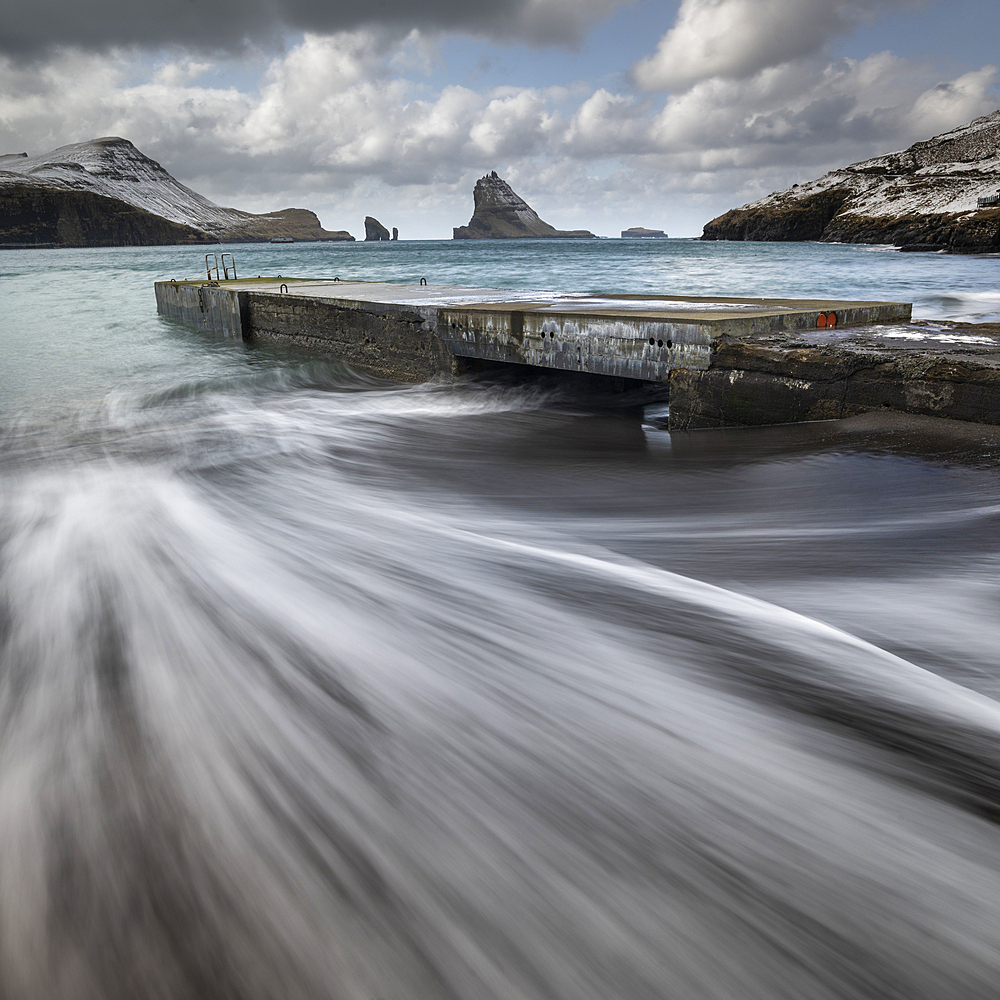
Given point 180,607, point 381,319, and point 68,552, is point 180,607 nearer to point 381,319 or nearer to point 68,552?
point 68,552

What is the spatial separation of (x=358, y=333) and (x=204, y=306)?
622 cm

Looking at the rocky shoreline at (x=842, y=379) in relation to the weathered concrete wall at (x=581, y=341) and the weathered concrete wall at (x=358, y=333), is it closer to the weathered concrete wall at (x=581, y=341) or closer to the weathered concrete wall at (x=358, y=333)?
the weathered concrete wall at (x=581, y=341)

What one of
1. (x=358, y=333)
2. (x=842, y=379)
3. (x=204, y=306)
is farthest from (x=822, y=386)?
(x=204, y=306)

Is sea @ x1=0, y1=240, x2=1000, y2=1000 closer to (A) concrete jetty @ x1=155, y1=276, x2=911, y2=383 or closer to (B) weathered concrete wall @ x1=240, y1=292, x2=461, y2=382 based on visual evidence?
(A) concrete jetty @ x1=155, y1=276, x2=911, y2=383

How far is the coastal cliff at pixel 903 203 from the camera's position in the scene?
47.0 metres

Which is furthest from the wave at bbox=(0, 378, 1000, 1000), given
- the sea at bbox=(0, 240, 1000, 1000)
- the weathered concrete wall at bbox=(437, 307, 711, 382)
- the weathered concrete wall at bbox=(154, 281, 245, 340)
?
the weathered concrete wall at bbox=(154, 281, 245, 340)

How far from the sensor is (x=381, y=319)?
8.74 meters

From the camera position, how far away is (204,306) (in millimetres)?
13781

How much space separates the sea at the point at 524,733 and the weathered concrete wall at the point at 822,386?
0.48ft

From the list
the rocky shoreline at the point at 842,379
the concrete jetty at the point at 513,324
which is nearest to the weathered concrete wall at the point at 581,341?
the concrete jetty at the point at 513,324

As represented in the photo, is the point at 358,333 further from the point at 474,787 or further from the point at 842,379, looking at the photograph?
the point at 474,787

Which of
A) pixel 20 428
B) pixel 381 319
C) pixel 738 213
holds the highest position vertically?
pixel 738 213

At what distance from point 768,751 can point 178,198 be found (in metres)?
187

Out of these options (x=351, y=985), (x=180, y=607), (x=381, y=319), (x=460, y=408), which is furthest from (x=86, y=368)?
(x=351, y=985)
